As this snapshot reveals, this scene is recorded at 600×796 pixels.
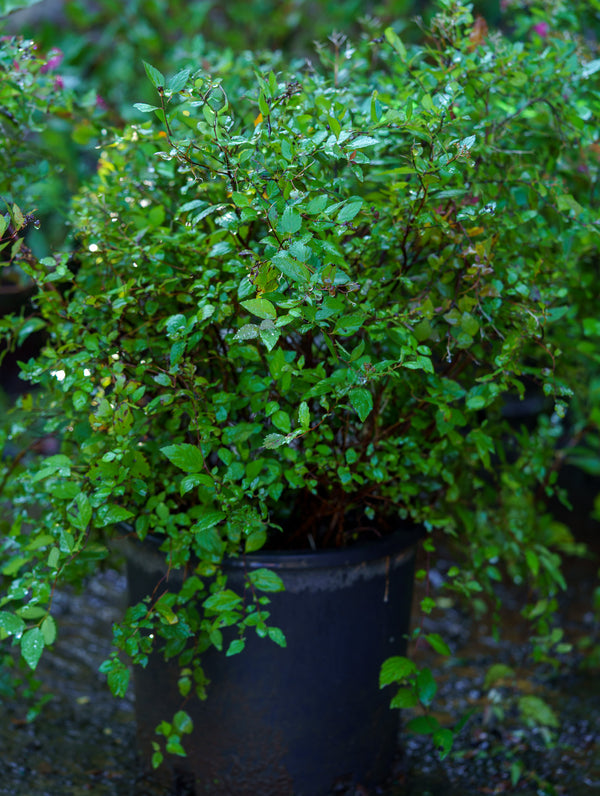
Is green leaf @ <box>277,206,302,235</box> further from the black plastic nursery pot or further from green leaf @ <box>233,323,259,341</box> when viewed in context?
the black plastic nursery pot

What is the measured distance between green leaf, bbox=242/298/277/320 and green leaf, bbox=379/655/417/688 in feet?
2.56

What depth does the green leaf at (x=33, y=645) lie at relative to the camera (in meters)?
1.24

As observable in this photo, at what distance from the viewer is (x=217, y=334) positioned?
57.5 inches

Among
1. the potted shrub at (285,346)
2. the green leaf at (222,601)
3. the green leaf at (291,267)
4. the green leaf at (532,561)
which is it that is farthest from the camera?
the green leaf at (532,561)

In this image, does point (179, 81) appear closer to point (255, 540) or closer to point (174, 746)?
point (255, 540)

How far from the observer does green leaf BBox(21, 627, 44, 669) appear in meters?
1.24

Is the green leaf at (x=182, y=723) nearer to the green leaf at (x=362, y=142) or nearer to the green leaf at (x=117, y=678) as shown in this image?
the green leaf at (x=117, y=678)

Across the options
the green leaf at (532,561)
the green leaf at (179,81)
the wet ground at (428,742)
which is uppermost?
the green leaf at (179,81)

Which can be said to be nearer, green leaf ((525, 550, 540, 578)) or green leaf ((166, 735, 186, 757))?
green leaf ((166, 735, 186, 757))

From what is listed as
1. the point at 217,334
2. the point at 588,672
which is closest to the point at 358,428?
the point at 217,334

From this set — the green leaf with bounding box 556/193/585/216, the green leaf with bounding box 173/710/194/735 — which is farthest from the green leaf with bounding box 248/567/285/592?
the green leaf with bounding box 556/193/585/216

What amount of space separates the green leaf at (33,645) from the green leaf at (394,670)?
25.3 inches

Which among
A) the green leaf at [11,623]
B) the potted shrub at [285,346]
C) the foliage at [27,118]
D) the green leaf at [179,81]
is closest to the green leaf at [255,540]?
the potted shrub at [285,346]

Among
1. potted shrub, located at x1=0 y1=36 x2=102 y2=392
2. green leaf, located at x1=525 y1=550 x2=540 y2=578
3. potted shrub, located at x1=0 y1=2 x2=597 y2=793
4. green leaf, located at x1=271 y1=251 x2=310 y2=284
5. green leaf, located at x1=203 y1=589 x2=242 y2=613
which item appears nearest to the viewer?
green leaf, located at x1=271 y1=251 x2=310 y2=284
